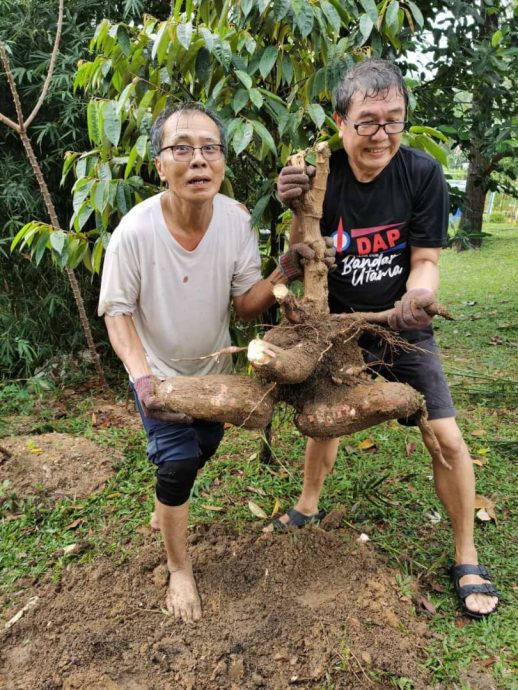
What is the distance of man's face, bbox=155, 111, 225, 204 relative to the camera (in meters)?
1.71

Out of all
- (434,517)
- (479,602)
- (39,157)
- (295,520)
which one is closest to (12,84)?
(39,157)

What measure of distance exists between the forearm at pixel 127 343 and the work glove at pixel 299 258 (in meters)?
0.55

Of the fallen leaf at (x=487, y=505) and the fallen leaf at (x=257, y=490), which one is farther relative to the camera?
the fallen leaf at (x=257, y=490)

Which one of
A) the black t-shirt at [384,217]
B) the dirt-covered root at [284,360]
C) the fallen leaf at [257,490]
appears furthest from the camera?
the fallen leaf at [257,490]

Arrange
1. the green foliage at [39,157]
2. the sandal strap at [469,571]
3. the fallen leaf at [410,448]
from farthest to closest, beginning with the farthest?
the green foliage at [39,157], the fallen leaf at [410,448], the sandal strap at [469,571]

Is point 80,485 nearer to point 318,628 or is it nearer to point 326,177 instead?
point 318,628

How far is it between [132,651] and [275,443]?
61.0 inches

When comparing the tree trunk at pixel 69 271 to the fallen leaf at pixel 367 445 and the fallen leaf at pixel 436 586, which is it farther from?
the fallen leaf at pixel 436 586

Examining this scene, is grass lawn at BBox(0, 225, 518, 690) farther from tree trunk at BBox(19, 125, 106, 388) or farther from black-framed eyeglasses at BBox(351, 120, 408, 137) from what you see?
black-framed eyeglasses at BBox(351, 120, 408, 137)

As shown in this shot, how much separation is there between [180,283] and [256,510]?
4.24 feet

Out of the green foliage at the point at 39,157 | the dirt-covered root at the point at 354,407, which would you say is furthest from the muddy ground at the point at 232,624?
the green foliage at the point at 39,157

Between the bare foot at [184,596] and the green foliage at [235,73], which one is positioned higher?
the green foliage at [235,73]

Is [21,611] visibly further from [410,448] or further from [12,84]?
[12,84]

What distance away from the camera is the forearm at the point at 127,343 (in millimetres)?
1833
